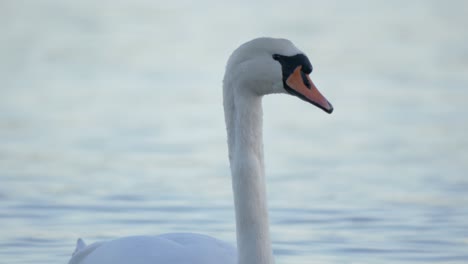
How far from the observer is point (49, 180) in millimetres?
11336

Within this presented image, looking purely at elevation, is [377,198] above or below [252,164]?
above

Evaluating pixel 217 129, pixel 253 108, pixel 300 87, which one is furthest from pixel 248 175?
pixel 217 129

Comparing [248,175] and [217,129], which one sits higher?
[217,129]

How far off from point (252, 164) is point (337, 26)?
41.5 feet

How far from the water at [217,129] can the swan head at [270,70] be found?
239 cm

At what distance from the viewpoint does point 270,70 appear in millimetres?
6652

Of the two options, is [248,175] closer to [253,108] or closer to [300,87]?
[253,108]

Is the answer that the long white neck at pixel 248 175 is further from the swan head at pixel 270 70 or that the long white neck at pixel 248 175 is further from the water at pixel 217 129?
the water at pixel 217 129

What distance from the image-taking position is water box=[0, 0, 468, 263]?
9.88 metres

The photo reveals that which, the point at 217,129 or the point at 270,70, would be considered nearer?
the point at 270,70

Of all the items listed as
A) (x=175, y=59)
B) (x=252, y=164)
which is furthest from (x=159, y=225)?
(x=175, y=59)

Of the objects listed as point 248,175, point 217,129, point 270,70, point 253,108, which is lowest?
point 248,175

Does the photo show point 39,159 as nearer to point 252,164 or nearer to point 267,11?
point 252,164

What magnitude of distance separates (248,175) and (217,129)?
6730 mm
